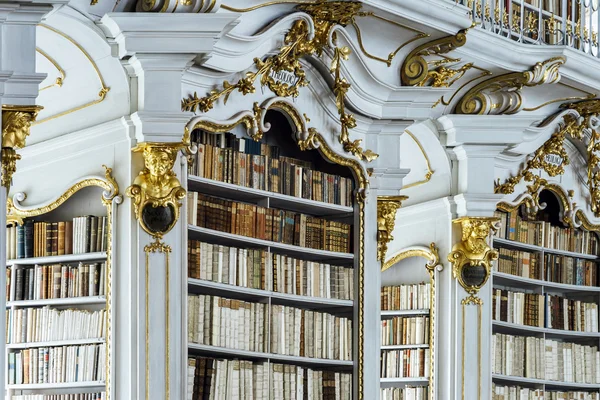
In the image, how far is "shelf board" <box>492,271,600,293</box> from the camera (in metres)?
9.17

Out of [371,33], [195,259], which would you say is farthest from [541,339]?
[195,259]

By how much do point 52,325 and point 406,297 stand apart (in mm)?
2811

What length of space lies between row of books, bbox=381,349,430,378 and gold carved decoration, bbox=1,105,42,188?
3.74 m

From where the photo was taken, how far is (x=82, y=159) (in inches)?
262

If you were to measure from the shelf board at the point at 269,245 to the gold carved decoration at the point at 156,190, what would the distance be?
254mm

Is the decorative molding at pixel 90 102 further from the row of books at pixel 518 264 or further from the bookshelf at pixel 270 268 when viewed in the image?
the row of books at pixel 518 264

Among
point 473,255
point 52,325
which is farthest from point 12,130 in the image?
point 473,255

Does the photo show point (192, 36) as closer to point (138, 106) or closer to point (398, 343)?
point (138, 106)

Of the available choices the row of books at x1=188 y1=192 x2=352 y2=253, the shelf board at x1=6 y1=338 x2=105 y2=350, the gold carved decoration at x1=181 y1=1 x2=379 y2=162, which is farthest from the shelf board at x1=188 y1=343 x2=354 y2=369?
the gold carved decoration at x1=181 y1=1 x2=379 y2=162

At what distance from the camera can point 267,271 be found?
7.07 metres

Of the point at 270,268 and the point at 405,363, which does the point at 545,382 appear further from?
the point at 270,268

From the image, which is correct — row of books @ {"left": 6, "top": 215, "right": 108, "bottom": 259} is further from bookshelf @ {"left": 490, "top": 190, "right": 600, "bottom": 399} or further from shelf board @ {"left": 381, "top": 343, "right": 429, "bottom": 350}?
bookshelf @ {"left": 490, "top": 190, "right": 600, "bottom": 399}

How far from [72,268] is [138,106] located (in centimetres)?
82

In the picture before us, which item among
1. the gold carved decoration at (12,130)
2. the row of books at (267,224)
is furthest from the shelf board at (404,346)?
the gold carved decoration at (12,130)
